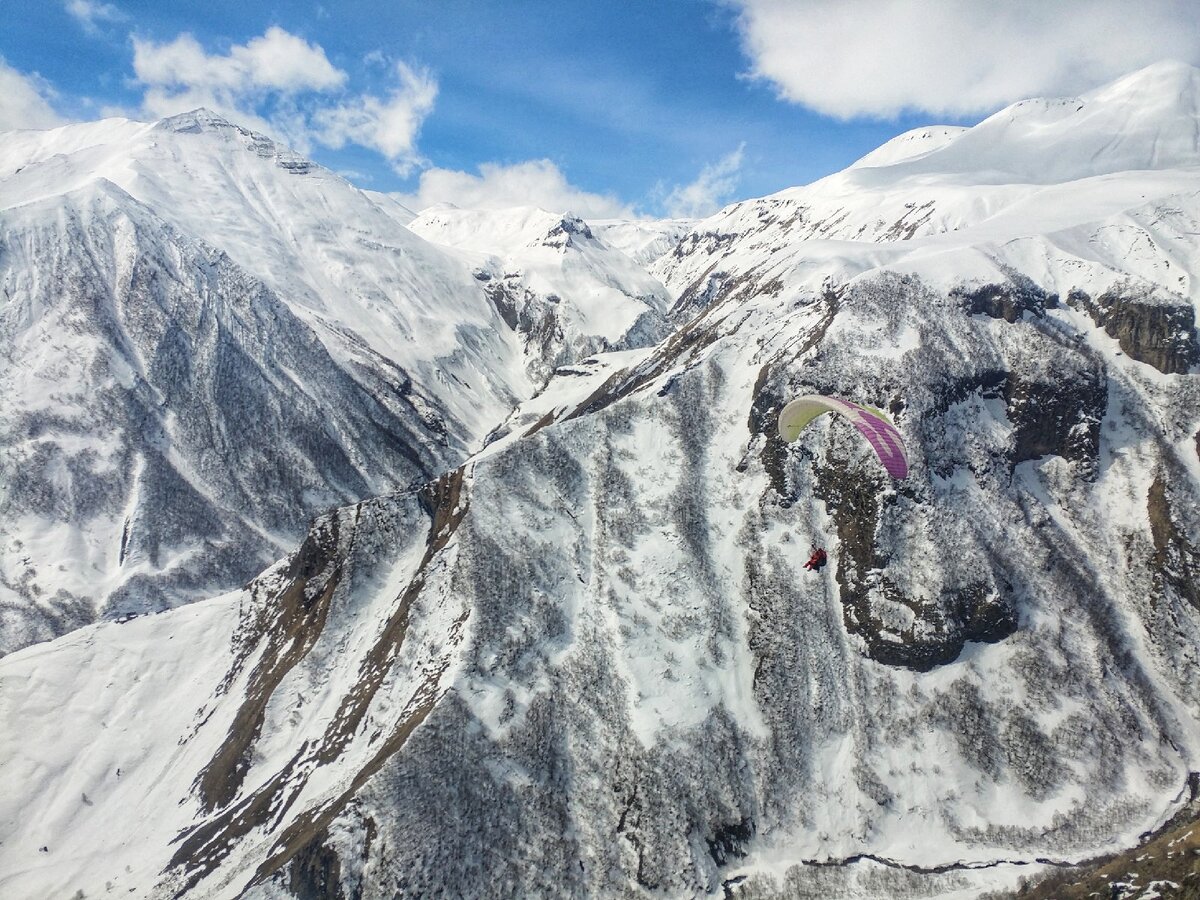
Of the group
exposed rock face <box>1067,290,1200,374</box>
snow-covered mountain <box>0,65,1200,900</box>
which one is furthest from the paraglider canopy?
exposed rock face <box>1067,290,1200,374</box>

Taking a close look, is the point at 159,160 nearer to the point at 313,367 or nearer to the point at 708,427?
the point at 313,367

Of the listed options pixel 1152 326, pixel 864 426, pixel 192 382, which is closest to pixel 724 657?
pixel 864 426

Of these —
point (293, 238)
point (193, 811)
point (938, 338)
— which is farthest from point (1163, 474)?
point (293, 238)

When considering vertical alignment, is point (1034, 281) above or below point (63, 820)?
above

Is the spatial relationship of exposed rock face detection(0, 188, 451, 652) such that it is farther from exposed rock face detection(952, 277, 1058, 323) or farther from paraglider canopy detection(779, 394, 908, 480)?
exposed rock face detection(952, 277, 1058, 323)

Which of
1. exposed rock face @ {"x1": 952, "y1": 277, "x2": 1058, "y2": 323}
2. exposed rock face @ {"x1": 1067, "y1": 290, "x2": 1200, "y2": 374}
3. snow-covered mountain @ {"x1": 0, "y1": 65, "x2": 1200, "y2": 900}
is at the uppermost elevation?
exposed rock face @ {"x1": 952, "y1": 277, "x2": 1058, "y2": 323}

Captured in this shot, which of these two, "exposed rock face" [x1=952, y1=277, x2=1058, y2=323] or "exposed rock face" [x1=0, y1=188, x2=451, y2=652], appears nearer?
"exposed rock face" [x1=952, y1=277, x2=1058, y2=323]
